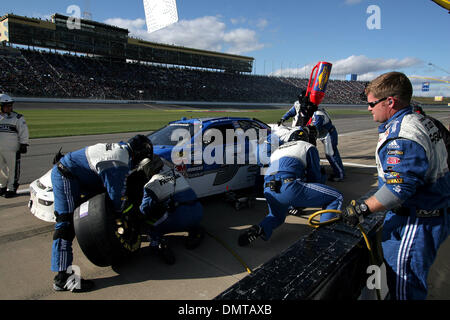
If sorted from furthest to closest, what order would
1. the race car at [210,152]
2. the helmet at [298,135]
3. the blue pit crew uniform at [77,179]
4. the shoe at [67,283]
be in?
the race car at [210,152]
the helmet at [298,135]
the blue pit crew uniform at [77,179]
the shoe at [67,283]

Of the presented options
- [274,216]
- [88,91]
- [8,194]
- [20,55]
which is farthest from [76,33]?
[274,216]

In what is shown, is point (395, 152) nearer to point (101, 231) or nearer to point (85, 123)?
point (101, 231)

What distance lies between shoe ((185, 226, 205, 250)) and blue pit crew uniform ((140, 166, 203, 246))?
6 cm

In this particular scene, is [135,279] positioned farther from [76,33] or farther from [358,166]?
[76,33]

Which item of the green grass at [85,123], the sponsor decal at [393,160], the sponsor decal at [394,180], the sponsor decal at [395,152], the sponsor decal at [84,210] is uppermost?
the green grass at [85,123]

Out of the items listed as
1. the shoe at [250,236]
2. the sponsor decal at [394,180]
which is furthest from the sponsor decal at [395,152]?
the shoe at [250,236]

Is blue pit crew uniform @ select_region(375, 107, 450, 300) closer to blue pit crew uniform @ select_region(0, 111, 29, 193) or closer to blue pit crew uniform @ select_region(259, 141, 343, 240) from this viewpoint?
blue pit crew uniform @ select_region(259, 141, 343, 240)

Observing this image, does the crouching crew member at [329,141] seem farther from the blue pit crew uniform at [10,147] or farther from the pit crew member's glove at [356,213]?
the blue pit crew uniform at [10,147]

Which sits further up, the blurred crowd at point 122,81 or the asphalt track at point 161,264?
the blurred crowd at point 122,81

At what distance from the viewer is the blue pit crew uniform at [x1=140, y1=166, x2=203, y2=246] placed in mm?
3445

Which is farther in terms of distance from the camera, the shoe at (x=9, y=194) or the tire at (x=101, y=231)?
the shoe at (x=9, y=194)

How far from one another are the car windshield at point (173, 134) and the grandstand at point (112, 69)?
41.3m

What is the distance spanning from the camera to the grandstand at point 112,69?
143 feet
